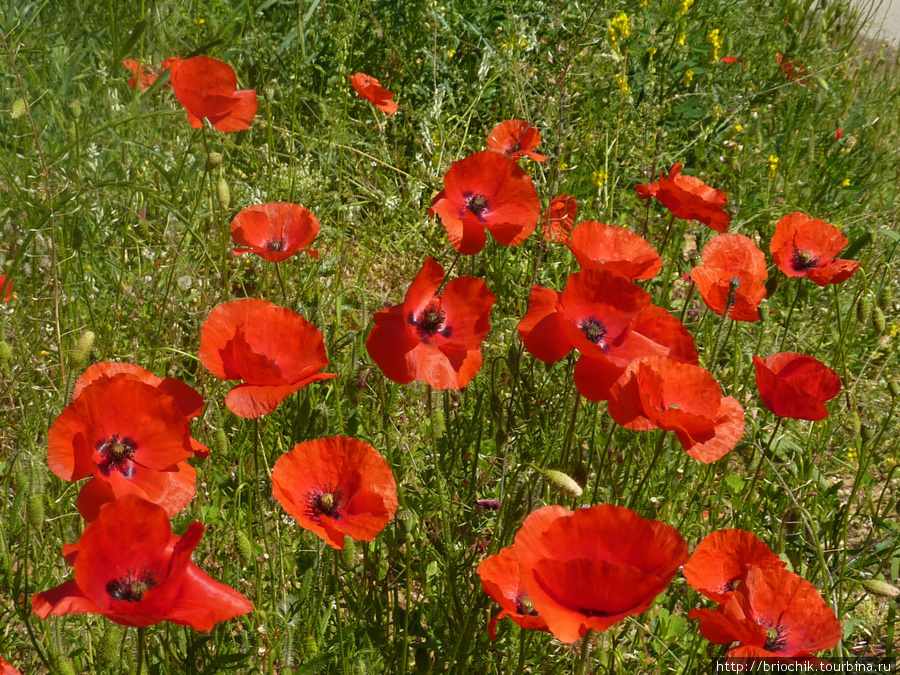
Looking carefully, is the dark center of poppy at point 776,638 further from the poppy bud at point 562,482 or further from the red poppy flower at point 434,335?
the red poppy flower at point 434,335

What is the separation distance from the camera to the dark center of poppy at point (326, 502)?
1.47m

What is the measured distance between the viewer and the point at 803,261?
7.82ft

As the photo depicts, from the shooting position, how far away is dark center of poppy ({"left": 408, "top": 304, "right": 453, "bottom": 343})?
1.80m

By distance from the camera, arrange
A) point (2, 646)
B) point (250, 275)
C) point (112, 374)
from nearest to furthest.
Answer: point (112, 374), point (2, 646), point (250, 275)

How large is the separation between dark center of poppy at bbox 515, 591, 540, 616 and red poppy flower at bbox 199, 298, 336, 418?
0.51 m

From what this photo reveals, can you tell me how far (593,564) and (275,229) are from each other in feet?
4.65

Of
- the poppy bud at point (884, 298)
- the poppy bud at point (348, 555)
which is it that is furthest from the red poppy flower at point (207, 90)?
the poppy bud at point (884, 298)

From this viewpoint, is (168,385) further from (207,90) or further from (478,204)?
(207,90)

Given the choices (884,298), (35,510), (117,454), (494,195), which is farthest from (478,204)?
(884,298)

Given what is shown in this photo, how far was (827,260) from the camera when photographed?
2.35 meters

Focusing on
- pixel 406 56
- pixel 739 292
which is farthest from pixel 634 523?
pixel 406 56

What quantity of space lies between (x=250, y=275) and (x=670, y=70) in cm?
260

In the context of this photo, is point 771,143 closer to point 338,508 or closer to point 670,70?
point 670,70

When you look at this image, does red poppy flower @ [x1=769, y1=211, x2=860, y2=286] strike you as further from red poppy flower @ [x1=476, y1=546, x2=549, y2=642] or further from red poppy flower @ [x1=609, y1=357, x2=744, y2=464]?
red poppy flower @ [x1=476, y1=546, x2=549, y2=642]
